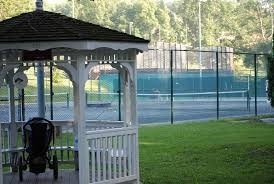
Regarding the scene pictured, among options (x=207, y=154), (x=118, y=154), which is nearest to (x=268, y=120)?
(x=207, y=154)

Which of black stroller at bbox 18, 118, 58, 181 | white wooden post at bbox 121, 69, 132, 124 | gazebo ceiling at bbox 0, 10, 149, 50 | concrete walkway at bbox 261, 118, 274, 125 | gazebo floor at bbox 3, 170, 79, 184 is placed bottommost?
gazebo floor at bbox 3, 170, 79, 184

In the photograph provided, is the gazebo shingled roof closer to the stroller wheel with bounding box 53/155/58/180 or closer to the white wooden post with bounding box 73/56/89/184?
the white wooden post with bounding box 73/56/89/184

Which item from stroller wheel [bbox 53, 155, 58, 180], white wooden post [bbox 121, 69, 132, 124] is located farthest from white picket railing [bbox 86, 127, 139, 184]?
stroller wheel [bbox 53, 155, 58, 180]

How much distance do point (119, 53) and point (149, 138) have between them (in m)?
9.32

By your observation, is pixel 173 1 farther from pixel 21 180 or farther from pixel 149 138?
pixel 21 180

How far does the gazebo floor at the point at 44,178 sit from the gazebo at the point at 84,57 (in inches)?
38.5

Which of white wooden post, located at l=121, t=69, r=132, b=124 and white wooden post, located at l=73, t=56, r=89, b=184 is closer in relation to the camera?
white wooden post, located at l=73, t=56, r=89, b=184

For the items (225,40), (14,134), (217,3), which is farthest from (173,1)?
(14,134)

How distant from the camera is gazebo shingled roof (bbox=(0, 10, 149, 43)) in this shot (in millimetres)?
9156

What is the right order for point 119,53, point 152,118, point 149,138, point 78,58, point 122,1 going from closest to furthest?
point 78,58, point 119,53, point 149,138, point 152,118, point 122,1

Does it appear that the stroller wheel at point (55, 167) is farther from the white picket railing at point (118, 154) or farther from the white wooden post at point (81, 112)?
the white wooden post at point (81, 112)

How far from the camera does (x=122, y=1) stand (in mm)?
99625

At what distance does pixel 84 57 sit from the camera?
951cm

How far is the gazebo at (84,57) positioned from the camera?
916 centimetres
